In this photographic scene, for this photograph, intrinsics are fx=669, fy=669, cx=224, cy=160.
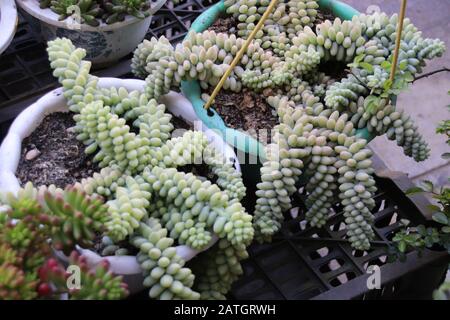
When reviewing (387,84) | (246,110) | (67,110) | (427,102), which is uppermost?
(387,84)

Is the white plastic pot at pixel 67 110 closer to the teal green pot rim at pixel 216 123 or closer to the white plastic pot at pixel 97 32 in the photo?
the teal green pot rim at pixel 216 123

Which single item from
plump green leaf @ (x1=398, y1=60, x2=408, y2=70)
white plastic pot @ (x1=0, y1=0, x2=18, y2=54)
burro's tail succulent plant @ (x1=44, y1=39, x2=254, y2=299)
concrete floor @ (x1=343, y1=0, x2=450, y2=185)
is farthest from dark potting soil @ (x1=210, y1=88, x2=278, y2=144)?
concrete floor @ (x1=343, y1=0, x2=450, y2=185)

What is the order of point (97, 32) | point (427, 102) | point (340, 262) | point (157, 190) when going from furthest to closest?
1. point (427, 102)
2. point (97, 32)
3. point (340, 262)
4. point (157, 190)

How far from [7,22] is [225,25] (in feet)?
1.62

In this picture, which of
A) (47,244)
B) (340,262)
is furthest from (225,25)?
(47,244)

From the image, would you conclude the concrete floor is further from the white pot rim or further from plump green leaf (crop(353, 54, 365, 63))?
the white pot rim

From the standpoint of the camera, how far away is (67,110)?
1.39 meters

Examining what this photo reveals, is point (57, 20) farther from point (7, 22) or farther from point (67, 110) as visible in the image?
point (67, 110)

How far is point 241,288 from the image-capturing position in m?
1.35

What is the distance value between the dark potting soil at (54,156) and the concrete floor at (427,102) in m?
1.15

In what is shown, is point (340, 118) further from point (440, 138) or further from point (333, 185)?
point (440, 138)

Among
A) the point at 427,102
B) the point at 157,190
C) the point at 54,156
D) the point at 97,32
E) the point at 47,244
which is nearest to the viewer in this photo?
the point at 47,244

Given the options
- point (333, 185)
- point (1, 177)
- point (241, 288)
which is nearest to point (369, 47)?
point (333, 185)

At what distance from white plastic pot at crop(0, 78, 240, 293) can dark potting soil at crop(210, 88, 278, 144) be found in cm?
7
